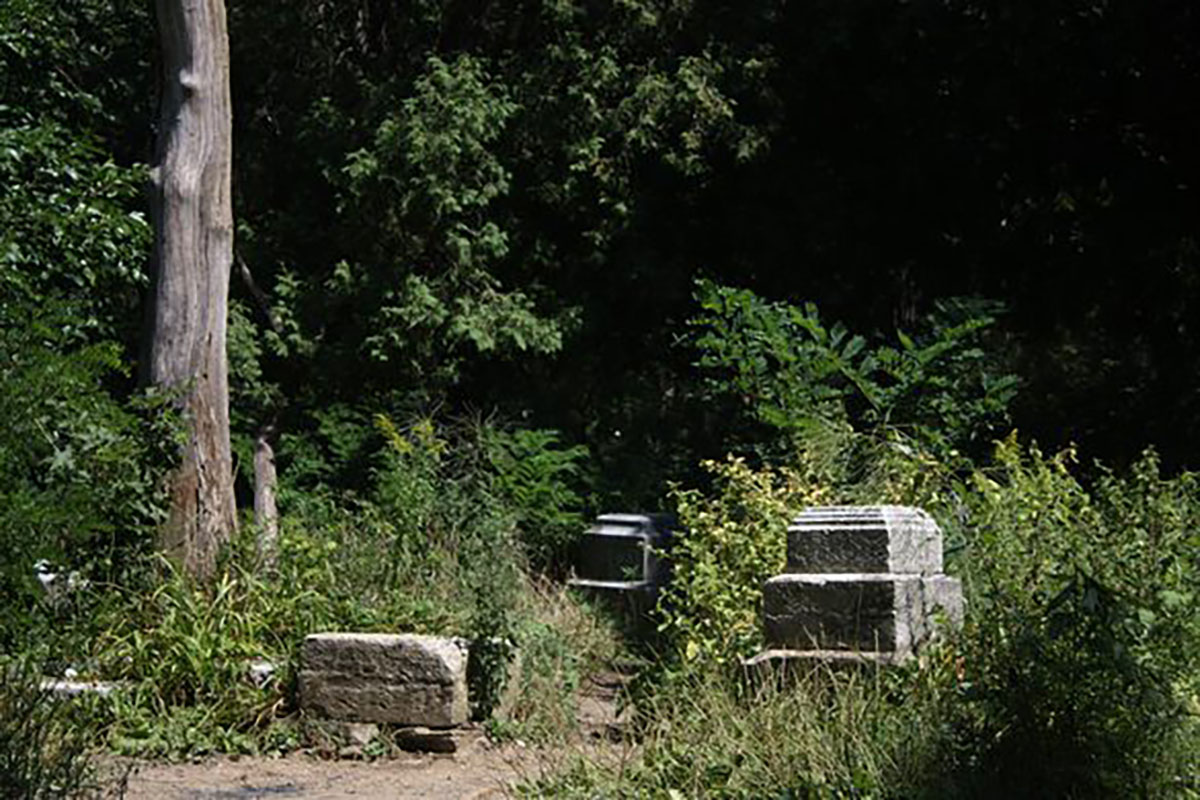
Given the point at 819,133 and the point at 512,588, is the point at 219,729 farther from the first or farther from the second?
the point at 819,133

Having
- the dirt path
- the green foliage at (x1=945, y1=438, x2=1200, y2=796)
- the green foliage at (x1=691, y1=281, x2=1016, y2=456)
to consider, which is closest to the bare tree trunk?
the green foliage at (x1=691, y1=281, x2=1016, y2=456)

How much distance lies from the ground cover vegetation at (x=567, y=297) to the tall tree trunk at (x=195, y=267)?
37cm

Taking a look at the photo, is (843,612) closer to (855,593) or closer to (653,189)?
(855,593)

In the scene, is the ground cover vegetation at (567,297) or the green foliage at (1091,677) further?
the ground cover vegetation at (567,297)

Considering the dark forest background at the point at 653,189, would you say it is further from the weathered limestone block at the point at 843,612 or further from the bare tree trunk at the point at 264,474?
the weathered limestone block at the point at 843,612

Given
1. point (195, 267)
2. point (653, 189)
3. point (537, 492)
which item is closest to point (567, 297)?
point (653, 189)

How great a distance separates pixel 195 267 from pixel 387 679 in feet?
11.3

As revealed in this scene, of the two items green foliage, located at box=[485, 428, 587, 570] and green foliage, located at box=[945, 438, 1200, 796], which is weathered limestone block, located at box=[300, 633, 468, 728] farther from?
green foliage, located at box=[485, 428, 587, 570]

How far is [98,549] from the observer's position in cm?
917

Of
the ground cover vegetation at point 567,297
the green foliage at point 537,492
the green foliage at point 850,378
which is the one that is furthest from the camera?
the green foliage at point 537,492

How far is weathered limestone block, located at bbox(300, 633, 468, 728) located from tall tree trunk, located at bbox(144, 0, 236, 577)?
1.79 m

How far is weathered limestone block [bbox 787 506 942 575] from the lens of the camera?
7.16m

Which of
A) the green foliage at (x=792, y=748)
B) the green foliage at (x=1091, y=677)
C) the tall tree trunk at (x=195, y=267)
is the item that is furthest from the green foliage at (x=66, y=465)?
the green foliage at (x=1091, y=677)

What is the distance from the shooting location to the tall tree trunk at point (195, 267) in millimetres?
9930
